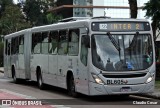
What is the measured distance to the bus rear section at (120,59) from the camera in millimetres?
15562

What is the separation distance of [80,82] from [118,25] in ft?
7.87

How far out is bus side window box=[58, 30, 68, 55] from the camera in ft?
60.7

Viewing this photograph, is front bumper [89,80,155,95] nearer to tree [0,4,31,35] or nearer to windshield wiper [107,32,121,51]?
windshield wiper [107,32,121,51]

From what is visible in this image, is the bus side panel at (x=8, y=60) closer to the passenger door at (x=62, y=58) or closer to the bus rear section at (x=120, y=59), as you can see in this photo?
the passenger door at (x=62, y=58)

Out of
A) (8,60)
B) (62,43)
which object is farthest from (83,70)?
(8,60)

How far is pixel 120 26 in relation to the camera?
16250 millimetres

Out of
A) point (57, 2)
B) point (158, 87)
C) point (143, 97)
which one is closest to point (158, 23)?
point (158, 87)

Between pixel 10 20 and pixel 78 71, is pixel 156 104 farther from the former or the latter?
pixel 10 20

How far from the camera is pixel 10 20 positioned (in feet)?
261

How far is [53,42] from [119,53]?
497cm

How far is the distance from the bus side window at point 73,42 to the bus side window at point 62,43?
1.63 ft

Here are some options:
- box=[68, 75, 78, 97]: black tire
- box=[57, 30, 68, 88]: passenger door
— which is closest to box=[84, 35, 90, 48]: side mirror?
box=[68, 75, 78, 97]: black tire

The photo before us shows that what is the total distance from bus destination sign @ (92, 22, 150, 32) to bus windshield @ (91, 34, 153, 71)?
26cm

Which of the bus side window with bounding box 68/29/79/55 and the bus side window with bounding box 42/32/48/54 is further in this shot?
the bus side window with bounding box 42/32/48/54
